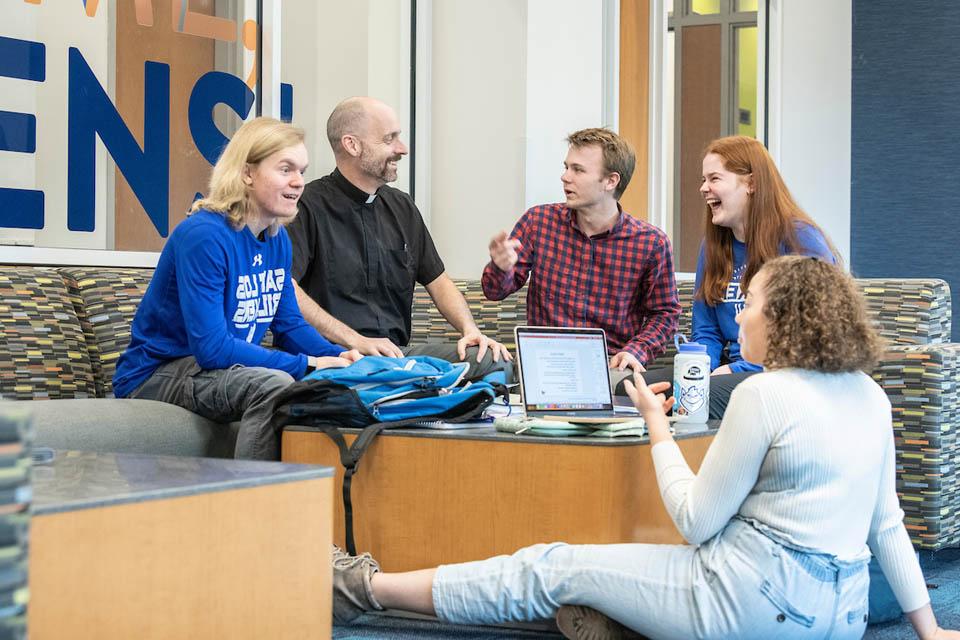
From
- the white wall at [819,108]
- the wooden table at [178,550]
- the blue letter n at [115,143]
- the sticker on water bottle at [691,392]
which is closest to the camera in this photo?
the wooden table at [178,550]

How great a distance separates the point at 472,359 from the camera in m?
3.56

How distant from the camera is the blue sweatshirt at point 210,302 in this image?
2.87 meters

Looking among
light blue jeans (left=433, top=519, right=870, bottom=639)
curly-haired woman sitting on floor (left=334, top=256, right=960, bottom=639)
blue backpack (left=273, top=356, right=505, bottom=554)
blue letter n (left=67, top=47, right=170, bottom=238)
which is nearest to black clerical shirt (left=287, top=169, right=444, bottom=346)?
blue letter n (left=67, top=47, right=170, bottom=238)

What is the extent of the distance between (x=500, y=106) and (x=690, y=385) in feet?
8.05

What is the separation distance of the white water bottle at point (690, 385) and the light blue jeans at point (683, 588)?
2.24 ft

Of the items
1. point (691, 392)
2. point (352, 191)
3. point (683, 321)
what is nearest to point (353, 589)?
point (691, 392)

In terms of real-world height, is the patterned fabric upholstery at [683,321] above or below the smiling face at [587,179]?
below

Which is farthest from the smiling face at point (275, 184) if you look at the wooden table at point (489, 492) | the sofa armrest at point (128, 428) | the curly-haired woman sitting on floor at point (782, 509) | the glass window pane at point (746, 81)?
the glass window pane at point (746, 81)

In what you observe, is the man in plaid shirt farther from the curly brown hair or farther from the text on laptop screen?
the curly brown hair

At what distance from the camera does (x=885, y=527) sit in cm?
203

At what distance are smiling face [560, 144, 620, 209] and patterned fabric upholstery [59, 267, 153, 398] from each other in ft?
4.53

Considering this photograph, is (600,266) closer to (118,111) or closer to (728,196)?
(728,196)

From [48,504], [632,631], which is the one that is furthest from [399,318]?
[48,504]

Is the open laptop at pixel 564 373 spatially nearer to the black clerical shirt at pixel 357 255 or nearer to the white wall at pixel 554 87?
the black clerical shirt at pixel 357 255
